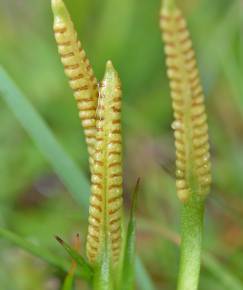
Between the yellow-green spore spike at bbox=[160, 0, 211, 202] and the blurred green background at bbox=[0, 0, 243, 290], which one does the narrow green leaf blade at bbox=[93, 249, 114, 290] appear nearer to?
the yellow-green spore spike at bbox=[160, 0, 211, 202]

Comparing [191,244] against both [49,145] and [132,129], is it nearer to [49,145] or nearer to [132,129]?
[49,145]

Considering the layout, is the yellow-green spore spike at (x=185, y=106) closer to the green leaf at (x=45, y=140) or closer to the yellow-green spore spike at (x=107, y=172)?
the yellow-green spore spike at (x=107, y=172)

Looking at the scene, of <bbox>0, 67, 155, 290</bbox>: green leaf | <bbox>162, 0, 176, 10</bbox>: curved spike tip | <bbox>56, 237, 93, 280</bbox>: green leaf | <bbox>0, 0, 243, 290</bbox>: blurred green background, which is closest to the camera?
<bbox>162, 0, 176, 10</bbox>: curved spike tip

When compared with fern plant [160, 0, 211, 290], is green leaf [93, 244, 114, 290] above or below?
below

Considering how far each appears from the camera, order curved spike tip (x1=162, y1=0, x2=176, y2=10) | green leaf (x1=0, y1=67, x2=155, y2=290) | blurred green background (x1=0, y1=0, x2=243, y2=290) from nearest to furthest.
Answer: curved spike tip (x1=162, y1=0, x2=176, y2=10)
green leaf (x1=0, y1=67, x2=155, y2=290)
blurred green background (x1=0, y1=0, x2=243, y2=290)

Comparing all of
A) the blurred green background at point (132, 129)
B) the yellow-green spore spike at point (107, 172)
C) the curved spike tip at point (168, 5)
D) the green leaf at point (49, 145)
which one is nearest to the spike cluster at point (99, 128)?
the yellow-green spore spike at point (107, 172)

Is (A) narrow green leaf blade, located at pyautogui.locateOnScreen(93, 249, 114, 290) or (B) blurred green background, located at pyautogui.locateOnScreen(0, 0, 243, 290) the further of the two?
(B) blurred green background, located at pyautogui.locateOnScreen(0, 0, 243, 290)

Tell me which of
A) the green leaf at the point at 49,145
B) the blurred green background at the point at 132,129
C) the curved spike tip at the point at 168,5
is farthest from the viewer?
the blurred green background at the point at 132,129

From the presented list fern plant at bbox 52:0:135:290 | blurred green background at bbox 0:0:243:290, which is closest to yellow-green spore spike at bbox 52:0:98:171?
fern plant at bbox 52:0:135:290
